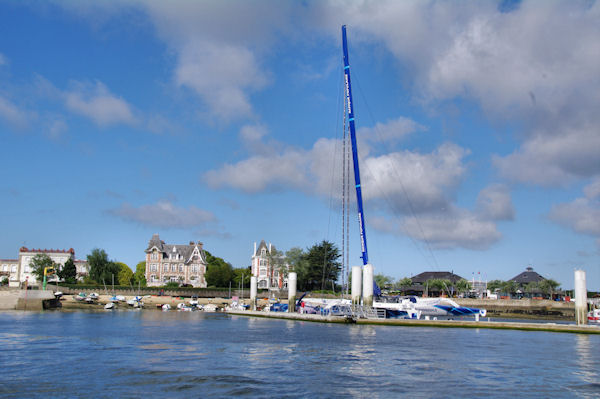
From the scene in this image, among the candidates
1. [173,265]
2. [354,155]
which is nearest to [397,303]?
[354,155]

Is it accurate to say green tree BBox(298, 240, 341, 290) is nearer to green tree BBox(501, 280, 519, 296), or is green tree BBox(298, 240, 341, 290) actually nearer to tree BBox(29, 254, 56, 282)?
green tree BBox(501, 280, 519, 296)

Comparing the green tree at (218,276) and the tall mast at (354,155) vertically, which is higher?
the tall mast at (354,155)

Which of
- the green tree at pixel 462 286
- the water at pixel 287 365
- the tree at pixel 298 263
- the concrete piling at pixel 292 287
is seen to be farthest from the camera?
the green tree at pixel 462 286

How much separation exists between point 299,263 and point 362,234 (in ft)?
212

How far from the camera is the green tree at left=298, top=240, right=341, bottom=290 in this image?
145500 millimetres

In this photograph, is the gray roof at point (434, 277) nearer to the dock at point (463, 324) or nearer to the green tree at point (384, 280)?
the green tree at point (384, 280)

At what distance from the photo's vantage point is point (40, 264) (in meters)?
169

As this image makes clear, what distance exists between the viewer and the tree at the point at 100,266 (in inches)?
5920

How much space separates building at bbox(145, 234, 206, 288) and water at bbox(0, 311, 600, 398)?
9989 centimetres

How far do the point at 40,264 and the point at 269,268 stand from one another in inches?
2905

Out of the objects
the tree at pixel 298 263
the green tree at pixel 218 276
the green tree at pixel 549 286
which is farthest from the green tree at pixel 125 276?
the green tree at pixel 549 286

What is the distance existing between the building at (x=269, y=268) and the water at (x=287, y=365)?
3918 inches

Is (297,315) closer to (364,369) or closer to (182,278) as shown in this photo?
(364,369)

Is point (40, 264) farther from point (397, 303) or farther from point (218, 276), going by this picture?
point (397, 303)
